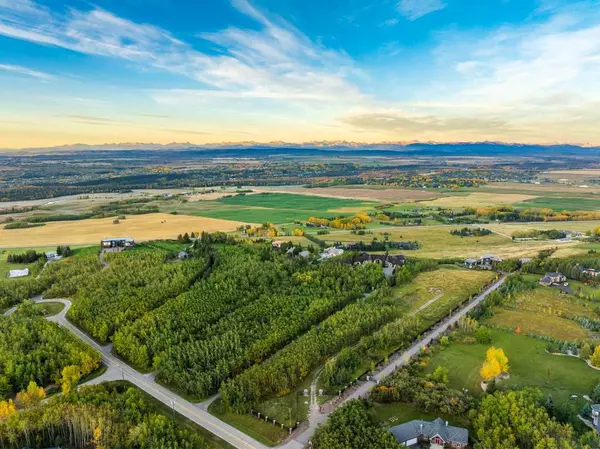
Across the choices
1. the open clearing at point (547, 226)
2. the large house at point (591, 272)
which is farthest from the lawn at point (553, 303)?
the open clearing at point (547, 226)

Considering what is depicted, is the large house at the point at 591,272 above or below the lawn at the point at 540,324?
above

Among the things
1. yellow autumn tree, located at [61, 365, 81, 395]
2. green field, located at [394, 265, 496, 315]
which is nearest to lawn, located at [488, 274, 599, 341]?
green field, located at [394, 265, 496, 315]

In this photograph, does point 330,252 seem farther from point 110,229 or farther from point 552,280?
point 110,229

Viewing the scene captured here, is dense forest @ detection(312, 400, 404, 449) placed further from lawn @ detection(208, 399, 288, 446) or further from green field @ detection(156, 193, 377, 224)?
green field @ detection(156, 193, 377, 224)

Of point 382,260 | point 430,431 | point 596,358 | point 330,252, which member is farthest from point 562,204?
point 430,431

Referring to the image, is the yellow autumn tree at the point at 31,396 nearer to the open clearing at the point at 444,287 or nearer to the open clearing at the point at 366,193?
the open clearing at the point at 444,287

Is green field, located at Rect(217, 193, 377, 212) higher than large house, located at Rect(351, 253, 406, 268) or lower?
lower
